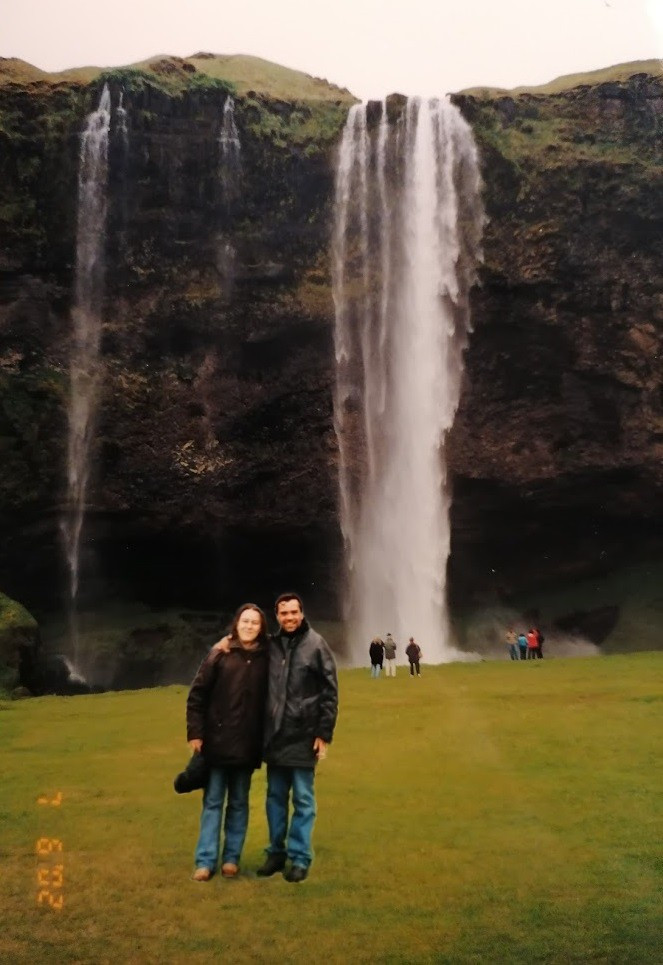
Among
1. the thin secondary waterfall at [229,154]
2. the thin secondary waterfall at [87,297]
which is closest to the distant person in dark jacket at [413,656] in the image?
the thin secondary waterfall at [87,297]

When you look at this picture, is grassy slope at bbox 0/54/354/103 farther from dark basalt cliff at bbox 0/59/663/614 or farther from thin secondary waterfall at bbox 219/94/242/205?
thin secondary waterfall at bbox 219/94/242/205

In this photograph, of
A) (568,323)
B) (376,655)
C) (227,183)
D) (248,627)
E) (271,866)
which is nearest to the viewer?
(271,866)

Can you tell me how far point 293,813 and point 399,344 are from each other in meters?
27.6

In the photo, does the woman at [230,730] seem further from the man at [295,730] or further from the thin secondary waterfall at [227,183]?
the thin secondary waterfall at [227,183]

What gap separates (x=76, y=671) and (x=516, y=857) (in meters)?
27.5

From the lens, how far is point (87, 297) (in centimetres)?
2977

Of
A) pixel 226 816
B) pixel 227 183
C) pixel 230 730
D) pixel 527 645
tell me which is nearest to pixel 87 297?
pixel 227 183

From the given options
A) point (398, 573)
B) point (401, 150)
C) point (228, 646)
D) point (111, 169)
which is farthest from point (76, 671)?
point (228, 646)

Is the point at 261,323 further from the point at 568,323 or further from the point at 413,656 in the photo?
the point at 413,656

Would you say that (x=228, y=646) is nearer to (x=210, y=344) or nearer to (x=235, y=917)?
(x=235, y=917)

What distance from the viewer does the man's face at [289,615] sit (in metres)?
6.13

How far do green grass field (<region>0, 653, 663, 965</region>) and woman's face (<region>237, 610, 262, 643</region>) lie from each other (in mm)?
1479

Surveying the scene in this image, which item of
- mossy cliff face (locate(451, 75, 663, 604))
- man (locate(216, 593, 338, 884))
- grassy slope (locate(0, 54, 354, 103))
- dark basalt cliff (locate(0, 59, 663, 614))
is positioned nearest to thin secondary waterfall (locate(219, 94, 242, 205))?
dark basalt cliff (locate(0, 59, 663, 614))

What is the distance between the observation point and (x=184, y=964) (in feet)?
15.3
